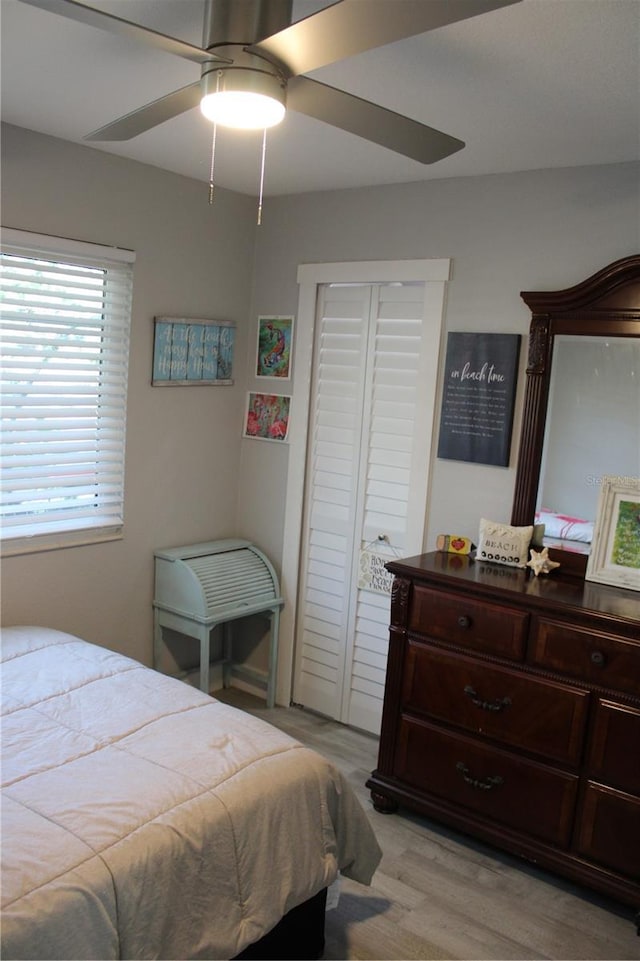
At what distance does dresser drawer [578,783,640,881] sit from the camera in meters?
2.55

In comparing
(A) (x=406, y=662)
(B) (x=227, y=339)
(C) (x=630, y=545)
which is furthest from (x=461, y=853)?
(B) (x=227, y=339)

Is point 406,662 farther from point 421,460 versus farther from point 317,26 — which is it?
point 317,26

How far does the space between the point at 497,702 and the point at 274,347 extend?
2046 millimetres

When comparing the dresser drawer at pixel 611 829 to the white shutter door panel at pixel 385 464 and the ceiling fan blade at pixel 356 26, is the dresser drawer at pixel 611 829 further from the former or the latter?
the ceiling fan blade at pixel 356 26

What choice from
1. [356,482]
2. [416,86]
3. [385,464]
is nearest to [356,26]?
[416,86]

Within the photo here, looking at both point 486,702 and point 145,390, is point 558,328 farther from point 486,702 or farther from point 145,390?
point 145,390

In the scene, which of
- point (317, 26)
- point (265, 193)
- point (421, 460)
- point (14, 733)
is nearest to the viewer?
point (317, 26)

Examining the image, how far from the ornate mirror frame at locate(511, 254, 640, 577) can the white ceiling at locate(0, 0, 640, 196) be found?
1.43 feet

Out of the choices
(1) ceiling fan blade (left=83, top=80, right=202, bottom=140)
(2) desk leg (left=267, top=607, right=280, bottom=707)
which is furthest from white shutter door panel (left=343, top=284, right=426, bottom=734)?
(1) ceiling fan blade (left=83, top=80, right=202, bottom=140)

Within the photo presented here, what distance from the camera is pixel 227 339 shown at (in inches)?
157

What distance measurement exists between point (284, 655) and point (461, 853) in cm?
140

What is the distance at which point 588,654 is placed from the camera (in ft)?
8.56

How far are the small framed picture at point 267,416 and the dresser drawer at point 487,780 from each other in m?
1.58

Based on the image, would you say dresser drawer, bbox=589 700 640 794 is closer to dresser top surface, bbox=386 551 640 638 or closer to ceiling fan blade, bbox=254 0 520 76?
dresser top surface, bbox=386 551 640 638
